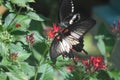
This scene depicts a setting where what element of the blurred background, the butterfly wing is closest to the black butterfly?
the butterfly wing

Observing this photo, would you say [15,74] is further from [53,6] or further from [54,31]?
[53,6]

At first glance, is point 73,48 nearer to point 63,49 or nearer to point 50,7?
point 63,49

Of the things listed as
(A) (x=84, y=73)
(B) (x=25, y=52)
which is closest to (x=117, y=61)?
(A) (x=84, y=73)

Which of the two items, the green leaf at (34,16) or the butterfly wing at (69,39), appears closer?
the butterfly wing at (69,39)

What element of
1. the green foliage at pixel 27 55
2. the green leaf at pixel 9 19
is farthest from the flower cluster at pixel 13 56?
the green leaf at pixel 9 19

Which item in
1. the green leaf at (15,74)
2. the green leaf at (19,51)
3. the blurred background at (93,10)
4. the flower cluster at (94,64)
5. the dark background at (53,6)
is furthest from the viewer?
the dark background at (53,6)

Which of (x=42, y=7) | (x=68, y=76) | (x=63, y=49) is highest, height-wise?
A: (x=63, y=49)

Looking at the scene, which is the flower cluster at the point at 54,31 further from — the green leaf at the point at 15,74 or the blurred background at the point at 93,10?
the blurred background at the point at 93,10

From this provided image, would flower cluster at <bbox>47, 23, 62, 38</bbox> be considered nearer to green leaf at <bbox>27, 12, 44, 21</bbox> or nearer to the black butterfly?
the black butterfly
